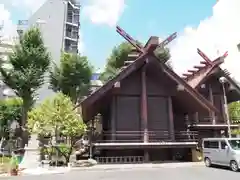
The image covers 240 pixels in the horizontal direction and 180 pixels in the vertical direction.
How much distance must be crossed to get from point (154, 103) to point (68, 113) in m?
6.61

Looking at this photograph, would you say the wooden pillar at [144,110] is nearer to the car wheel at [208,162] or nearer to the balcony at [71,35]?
the car wheel at [208,162]

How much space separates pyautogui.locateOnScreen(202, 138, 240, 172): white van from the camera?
575 inches

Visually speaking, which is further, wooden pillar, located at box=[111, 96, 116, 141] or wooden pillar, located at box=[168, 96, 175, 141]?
wooden pillar, located at box=[168, 96, 175, 141]

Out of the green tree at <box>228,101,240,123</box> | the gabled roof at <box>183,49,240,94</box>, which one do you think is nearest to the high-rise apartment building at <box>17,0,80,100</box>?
the gabled roof at <box>183,49,240,94</box>

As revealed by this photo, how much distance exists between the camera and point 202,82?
86.3 ft

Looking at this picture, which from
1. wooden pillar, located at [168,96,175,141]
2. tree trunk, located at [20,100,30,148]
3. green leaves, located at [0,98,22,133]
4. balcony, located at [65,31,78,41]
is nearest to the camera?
wooden pillar, located at [168,96,175,141]

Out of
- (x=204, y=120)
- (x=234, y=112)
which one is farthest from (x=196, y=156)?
(x=234, y=112)

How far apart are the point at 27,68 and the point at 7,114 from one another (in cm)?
837

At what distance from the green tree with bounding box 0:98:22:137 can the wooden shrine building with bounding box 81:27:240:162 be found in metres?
15.6

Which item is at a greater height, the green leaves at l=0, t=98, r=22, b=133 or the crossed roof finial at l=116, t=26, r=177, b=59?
the crossed roof finial at l=116, t=26, r=177, b=59

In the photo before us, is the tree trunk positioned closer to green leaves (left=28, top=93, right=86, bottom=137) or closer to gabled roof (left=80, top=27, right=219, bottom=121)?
green leaves (left=28, top=93, right=86, bottom=137)

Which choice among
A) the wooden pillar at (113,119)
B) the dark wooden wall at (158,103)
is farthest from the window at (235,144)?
the wooden pillar at (113,119)

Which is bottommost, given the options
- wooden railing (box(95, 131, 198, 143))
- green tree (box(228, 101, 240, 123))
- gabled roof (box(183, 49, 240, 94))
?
wooden railing (box(95, 131, 198, 143))

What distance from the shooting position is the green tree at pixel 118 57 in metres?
34.6
